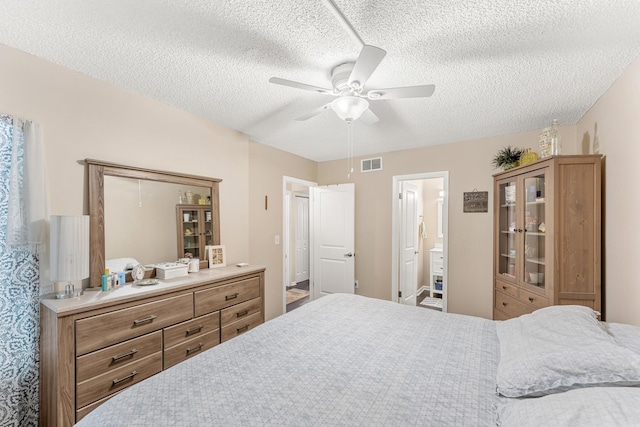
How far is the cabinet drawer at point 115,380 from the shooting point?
5.57ft

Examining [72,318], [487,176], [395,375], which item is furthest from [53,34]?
[487,176]

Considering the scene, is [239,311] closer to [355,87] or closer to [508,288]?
[355,87]

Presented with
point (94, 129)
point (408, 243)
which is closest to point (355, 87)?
point (94, 129)

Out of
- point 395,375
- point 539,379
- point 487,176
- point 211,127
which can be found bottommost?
point 395,375

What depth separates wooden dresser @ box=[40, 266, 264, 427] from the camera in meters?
1.63

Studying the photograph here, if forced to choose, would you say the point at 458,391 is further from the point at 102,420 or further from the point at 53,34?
the point at 53,34

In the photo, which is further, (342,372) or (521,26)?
(521,26)

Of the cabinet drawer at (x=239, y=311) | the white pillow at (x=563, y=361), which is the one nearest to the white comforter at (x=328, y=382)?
the white pillow at (x=563, y=361)

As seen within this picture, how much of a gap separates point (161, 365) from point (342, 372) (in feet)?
5.30

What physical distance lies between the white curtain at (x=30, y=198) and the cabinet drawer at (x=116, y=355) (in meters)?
0.59

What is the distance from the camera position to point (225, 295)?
258 cm

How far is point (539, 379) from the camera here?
1.04 metres

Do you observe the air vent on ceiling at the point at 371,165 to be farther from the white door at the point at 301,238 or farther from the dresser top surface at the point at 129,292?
the dresser top surface at the point at 129,292

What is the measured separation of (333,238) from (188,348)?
2777 mm
